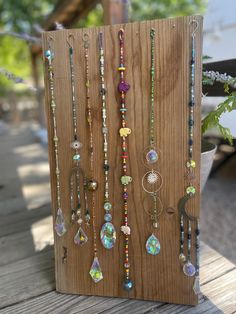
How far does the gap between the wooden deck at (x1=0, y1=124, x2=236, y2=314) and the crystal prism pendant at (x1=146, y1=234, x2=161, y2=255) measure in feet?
0.64

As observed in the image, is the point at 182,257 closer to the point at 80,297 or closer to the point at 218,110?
the point at 80,297

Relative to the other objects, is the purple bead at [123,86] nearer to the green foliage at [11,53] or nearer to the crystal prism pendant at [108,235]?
the crystal prism pendant at [108,235]

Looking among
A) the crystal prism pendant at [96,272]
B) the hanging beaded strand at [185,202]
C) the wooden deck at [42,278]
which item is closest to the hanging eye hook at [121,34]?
the hanging beaded strand at [185,202]

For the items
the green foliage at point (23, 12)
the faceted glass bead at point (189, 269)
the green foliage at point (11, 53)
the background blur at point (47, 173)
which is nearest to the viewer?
the faceted glass bead at point (189, 269)

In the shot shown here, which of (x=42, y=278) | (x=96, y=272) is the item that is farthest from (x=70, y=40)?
(x=42, y=278)

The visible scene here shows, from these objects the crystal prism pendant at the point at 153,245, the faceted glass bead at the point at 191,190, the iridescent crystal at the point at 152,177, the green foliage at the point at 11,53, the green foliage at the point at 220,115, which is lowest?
the crystal prism pendant at the point at 153,245

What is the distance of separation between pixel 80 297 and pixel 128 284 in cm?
19

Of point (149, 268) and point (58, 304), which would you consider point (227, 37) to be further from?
point (58, 304)

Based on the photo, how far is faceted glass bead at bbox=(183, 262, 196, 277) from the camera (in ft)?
3.36

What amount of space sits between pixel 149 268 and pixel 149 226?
6.2 inches

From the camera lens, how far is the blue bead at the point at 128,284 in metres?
1.07

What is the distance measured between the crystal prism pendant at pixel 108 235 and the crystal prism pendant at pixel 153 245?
0.12m

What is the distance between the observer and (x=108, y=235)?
1.06 m

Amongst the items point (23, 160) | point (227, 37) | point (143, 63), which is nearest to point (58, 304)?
point (143, 63)
